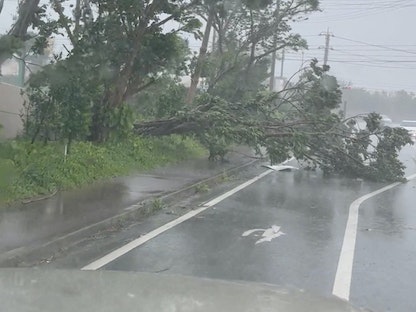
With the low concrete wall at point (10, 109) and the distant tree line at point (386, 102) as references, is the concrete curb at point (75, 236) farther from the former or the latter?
the distant tree line at point (386, 102)

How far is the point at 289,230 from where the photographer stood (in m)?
9.22

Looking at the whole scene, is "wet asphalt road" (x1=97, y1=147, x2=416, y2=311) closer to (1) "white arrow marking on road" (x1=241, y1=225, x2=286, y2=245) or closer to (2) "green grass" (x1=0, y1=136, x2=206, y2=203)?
(1) "white arrow marking on road" (x1=241, y1=225, x2=286, y2=245)

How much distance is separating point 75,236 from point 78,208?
1649 millimetres

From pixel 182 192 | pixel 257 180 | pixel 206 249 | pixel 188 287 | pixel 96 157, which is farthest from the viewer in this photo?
pixel 257 180

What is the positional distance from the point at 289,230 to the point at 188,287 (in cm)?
616

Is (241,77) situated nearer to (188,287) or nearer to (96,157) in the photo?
(96,157)

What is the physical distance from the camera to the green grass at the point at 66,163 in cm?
1000

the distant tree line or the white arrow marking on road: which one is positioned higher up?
the distant tree line

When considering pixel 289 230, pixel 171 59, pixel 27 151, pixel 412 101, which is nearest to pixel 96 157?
pixel 27 151

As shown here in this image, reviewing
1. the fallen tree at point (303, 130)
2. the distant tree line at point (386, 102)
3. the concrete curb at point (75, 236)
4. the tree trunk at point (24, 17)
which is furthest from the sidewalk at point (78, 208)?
the distant tree line at point (386, 102)

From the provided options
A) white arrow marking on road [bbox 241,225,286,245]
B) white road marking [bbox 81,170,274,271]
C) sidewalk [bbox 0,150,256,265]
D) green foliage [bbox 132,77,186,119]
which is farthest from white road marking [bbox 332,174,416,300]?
green foliage [bbox 132,77,186,119]

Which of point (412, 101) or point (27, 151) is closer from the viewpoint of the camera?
point (27, 151)

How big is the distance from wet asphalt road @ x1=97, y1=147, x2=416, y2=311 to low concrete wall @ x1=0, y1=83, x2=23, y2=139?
5.59 meters

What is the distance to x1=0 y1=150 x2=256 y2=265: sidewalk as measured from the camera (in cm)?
741
